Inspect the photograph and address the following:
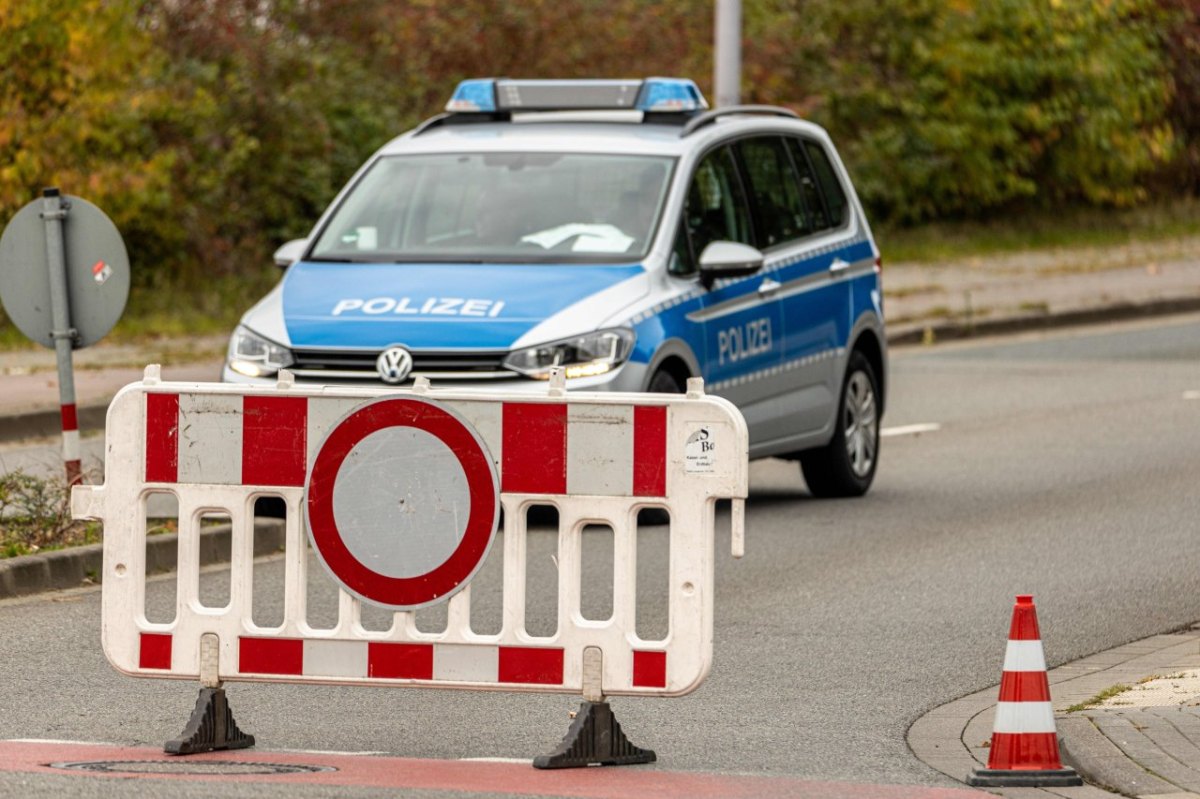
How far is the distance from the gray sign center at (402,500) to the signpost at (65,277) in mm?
4534

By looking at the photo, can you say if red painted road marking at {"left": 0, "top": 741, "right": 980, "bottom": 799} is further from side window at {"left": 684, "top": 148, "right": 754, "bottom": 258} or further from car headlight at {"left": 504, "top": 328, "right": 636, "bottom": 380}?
side window at {"left": 684, "top": 148, "right": 754, "bottom": 258}

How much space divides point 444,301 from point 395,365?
17.9 inches

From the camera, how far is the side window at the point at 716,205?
12406 millimetres

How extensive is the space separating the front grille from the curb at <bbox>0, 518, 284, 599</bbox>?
2.73 ft

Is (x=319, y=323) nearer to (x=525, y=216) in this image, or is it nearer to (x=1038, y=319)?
(x=525, y=216)

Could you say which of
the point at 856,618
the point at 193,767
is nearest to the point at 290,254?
the point at 856,618

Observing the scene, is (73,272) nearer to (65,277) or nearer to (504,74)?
(65,277)

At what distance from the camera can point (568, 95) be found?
43.7 ft

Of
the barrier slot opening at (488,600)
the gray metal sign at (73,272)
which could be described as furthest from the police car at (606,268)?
the barrier slot opening at (488,600)

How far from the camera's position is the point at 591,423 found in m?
6.85

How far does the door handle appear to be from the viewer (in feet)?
41.1

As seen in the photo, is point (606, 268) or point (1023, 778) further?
point (606, 268)

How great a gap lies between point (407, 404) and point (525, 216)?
5.48 m

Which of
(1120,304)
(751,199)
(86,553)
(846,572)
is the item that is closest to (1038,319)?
(1120,304)
